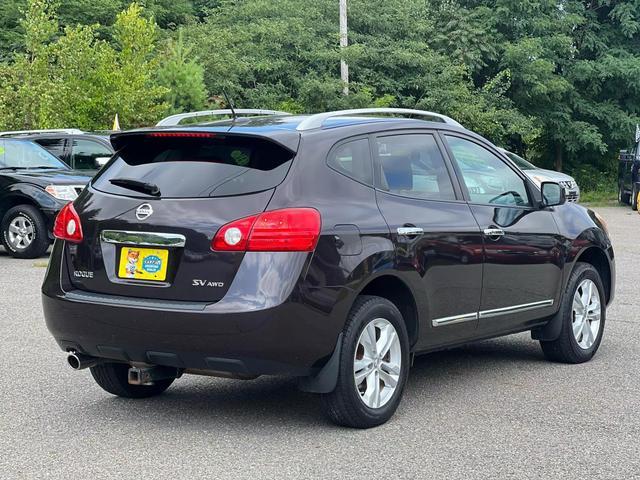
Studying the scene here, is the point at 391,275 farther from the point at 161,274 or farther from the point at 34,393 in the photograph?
the point at 34,393

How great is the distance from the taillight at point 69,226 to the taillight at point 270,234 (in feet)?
3.04

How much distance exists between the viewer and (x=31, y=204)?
1552 centimetres

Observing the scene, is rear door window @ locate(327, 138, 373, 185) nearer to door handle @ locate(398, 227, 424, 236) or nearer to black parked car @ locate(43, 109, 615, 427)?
black parked car @ locate(43, 109, 615, 427)

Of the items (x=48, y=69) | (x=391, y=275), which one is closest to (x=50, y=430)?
(x=391, y=275)

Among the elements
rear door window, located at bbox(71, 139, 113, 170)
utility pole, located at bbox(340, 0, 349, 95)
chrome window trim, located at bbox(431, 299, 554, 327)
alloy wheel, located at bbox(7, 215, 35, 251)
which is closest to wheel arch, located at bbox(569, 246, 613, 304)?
chrome window trim, located at bbox(431, 299, 554, 327)

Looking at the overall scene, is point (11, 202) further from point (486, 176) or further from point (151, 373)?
point (151, 373)

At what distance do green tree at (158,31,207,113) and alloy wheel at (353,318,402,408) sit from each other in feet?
75.1

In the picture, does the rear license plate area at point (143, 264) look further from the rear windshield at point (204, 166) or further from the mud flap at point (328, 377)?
the mud flap at point (328, 377)

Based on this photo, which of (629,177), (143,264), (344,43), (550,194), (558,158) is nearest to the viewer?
(143,264)

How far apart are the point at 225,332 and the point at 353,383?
75cm

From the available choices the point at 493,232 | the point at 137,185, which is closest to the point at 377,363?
the point at 493,232

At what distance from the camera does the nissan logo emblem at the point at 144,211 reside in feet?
18.9

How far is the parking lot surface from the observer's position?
5.17m

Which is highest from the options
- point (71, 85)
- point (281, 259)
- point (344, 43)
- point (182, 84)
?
point (344, 43)
